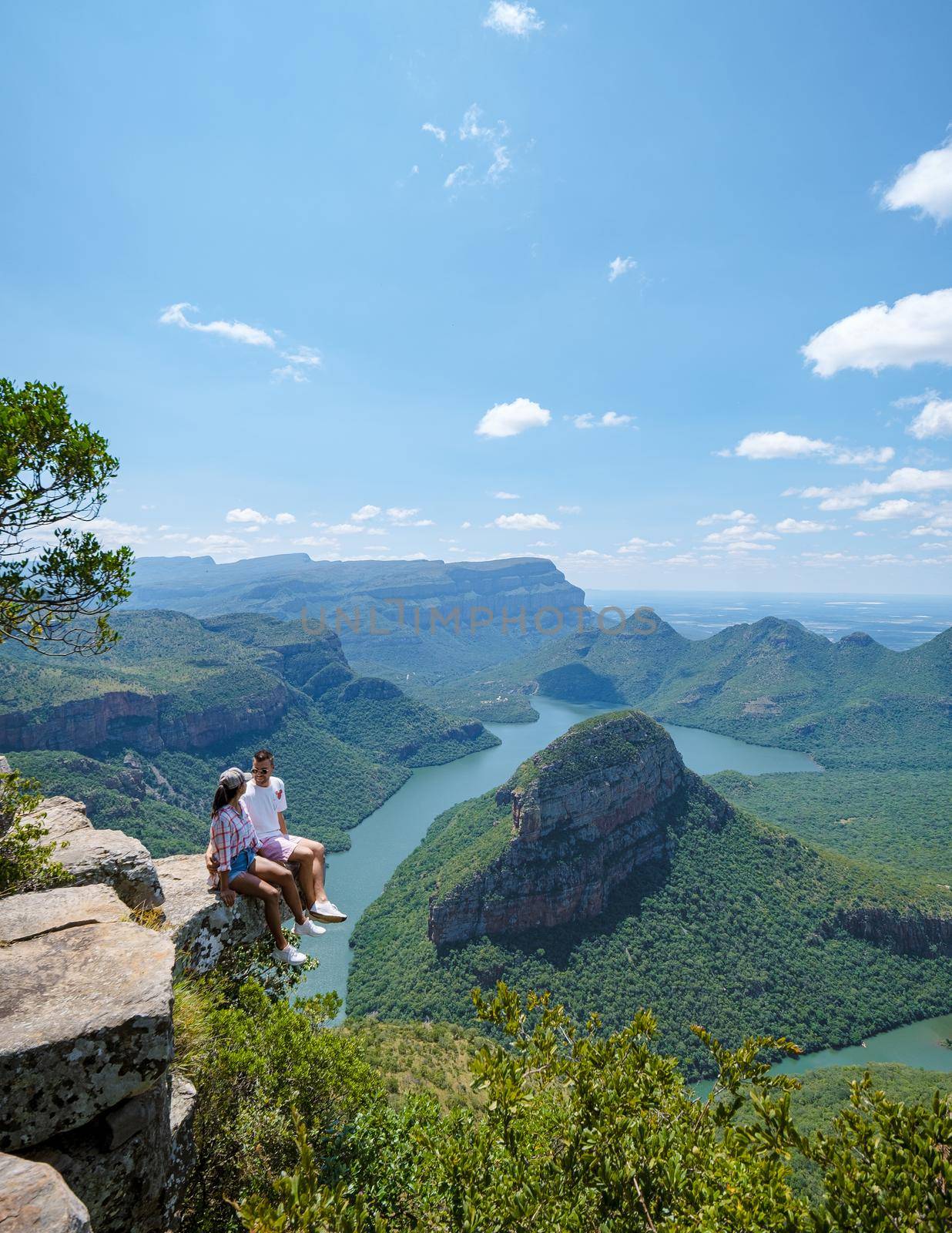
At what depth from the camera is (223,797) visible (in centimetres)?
764

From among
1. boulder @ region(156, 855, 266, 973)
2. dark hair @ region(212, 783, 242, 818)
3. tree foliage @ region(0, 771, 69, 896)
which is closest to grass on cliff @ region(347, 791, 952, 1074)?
boulder @ region(156, 855, 266, 973)

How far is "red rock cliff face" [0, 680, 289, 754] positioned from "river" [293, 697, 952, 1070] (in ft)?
95.4

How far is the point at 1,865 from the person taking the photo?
631 cm

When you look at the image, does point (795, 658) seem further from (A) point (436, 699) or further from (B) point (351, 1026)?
(B) point (351, 1026)

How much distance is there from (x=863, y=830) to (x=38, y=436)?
10168 centimetres

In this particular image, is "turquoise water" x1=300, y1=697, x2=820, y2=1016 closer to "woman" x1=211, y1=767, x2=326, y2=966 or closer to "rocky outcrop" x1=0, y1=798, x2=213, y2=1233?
"woman" x1=211, y1=767, x2=326, y2=966

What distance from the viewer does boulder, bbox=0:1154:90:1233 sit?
2953 mm

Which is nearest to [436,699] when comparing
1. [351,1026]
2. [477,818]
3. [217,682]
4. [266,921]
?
[217,682]

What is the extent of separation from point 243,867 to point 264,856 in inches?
22.2

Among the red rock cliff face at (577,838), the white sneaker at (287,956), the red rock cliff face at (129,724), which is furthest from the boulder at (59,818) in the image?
the red rock cliff face at (129,724)

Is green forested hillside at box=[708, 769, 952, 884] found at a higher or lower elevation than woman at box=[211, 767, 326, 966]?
lower

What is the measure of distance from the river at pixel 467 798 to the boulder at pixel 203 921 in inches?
1944

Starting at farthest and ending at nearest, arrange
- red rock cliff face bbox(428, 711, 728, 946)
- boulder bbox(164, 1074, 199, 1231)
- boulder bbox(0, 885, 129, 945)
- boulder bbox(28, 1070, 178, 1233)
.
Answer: red rock cliff face bbox(428, 711, 728, 946) → boulder bbox(0, 885, 129, 945) → boulder bbox(164, 1074, 199, 1231) → boulder bbox(28, 1070, 178, 1233)

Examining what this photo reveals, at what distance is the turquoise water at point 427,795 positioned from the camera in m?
59.9
